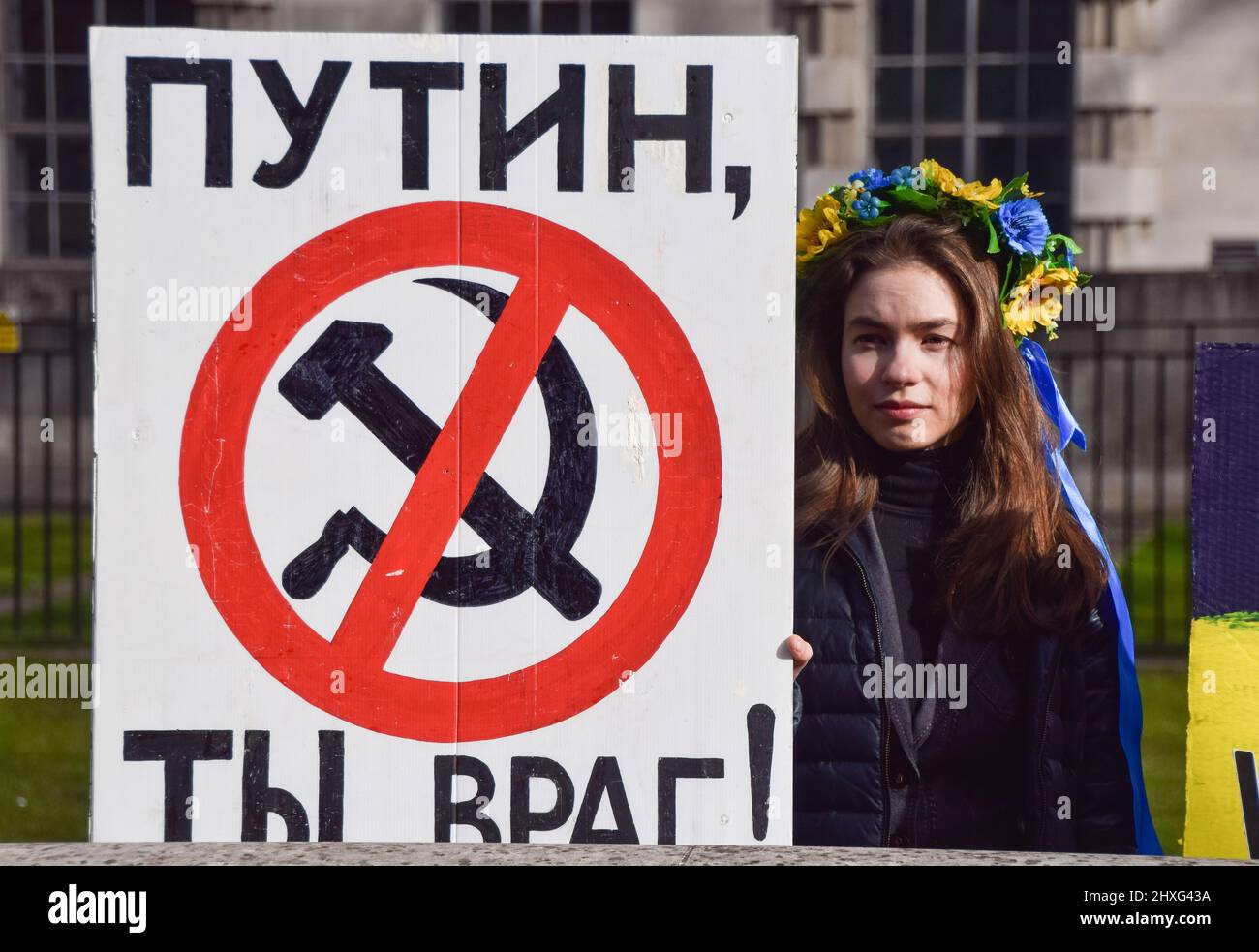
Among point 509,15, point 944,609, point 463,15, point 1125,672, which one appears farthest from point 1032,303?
point 463,15

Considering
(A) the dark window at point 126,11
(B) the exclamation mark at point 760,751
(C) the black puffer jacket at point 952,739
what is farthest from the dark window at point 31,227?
(B) the exclamation mark at point 760,751

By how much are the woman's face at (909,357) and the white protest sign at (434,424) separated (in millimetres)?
454

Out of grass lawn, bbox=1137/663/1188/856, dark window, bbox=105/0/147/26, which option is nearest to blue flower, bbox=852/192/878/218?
grass lawn, bbox=1137/663/1188/856

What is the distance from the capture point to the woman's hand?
3.02 meters

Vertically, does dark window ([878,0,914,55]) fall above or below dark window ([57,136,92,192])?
above

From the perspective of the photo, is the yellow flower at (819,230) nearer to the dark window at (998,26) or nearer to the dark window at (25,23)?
the dark window at (998,26)

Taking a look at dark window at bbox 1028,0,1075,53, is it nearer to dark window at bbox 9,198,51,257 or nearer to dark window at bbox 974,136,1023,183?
dark window at bbox 974,136,1023,183

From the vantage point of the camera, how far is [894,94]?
13.4 metres

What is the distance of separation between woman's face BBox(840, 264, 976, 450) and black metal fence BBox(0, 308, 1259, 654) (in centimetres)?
595
